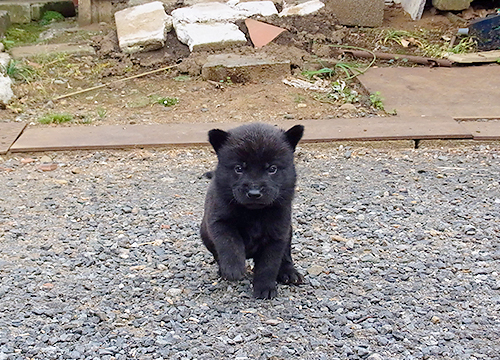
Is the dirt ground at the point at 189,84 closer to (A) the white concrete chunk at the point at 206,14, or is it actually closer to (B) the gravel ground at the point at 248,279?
(A) the white concrete chunk at the point at 206,14

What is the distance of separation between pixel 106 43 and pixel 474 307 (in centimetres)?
657

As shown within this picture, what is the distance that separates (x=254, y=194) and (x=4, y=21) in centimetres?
775

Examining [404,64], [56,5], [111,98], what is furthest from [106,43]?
[404,64]

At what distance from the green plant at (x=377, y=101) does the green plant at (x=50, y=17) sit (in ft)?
19.3

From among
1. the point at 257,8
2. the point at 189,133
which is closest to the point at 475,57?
the point at 257,8

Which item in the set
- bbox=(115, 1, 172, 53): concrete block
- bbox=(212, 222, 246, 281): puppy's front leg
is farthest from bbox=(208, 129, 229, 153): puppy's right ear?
bbox=(115, 1, 172, 53): concrete block

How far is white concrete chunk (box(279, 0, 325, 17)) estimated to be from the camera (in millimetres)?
9078

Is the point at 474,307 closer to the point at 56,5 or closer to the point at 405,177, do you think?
the point at 405,177

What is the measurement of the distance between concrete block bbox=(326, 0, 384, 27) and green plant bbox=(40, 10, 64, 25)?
14.6 feet

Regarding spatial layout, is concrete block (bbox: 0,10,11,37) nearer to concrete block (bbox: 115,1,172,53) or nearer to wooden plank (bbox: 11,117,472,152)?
concrete block (bbox: 115,1,172,53)

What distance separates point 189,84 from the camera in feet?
25.0

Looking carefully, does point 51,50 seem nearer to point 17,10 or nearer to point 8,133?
point 17,10

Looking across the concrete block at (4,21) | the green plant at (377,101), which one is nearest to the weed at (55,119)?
the green plant at (377,101)

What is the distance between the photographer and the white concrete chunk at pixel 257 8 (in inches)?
353
